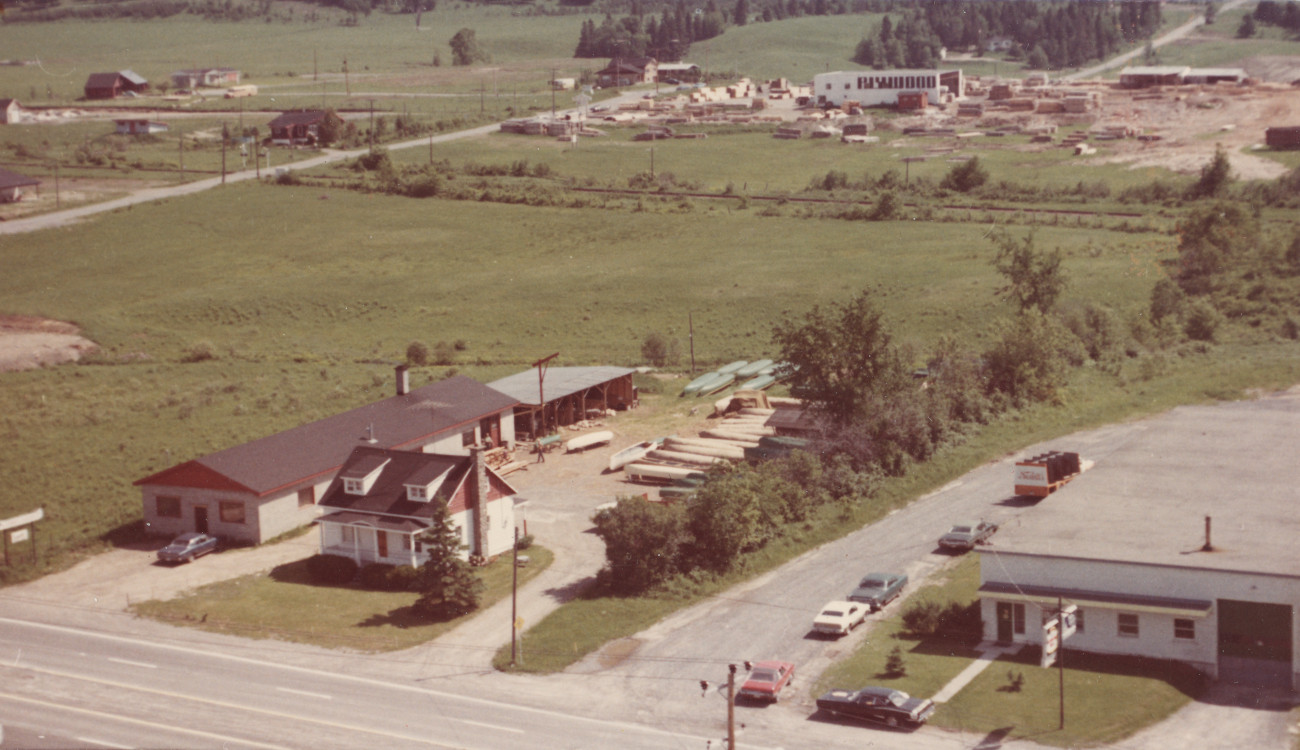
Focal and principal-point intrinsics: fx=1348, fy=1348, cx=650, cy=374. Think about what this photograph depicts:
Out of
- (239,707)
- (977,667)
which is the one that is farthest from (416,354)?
(977,667)

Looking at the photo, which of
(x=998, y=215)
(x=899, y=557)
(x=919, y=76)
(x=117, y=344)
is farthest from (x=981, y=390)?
(x=919, y=76)

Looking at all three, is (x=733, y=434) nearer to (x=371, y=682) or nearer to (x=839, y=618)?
(x=839, y=618)

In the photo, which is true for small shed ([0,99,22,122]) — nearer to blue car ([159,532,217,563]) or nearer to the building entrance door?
blue car ([159,532,217,563])

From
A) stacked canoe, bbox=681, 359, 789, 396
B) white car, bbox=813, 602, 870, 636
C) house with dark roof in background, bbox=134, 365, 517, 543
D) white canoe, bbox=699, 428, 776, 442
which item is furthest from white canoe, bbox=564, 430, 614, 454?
white car, bbox=813, 602, 870, 636

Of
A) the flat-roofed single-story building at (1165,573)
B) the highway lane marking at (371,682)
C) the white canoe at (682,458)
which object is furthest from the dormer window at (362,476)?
the flat-roofed single-story building at (1165,573)

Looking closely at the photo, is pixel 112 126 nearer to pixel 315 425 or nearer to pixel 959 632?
pixel 315 425

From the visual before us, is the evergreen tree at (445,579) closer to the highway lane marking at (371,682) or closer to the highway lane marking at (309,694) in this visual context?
the highway lane marking at (371,682)
